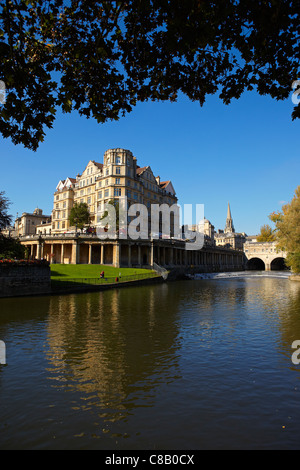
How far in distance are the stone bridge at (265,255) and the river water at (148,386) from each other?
115529 mm

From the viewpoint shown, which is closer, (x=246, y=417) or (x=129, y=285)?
(x=246, y=417)

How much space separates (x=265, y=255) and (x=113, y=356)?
127 meters

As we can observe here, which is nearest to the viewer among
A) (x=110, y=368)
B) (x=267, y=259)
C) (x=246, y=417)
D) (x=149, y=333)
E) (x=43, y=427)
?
(x=43, y=427)

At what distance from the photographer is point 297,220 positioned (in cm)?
5238

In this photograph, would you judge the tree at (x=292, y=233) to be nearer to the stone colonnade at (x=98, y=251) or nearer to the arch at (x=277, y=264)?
the stone colonnade at (x=98, y=251)

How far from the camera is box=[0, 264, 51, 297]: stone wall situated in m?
30.3

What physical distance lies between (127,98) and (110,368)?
30.7 ft

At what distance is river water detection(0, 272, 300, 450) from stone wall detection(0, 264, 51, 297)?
14148 mm

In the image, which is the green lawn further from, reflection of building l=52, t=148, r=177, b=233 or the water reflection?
reflection of building l=52, t=148, r=177, b=233

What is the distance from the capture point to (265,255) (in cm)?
12725

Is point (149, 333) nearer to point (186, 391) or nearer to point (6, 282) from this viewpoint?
point (186, 391)

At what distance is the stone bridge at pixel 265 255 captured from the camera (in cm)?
12438

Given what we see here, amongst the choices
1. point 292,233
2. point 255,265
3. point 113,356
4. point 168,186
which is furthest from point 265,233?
point 113,356
